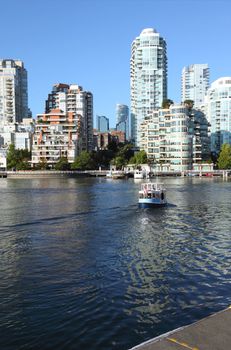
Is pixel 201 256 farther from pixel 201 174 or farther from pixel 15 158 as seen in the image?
pixel 15 158

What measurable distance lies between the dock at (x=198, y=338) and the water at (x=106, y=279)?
185 inches

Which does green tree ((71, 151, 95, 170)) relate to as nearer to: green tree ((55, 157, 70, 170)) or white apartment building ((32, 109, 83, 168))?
green tree ((55, 157, 70, 170))

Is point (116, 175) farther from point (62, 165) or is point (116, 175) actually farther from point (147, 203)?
point (147, 203)

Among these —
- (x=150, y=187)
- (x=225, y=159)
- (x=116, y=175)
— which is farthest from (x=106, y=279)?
(x=225, y=159)

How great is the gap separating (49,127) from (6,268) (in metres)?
175

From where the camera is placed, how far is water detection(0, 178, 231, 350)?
1763 centimetres

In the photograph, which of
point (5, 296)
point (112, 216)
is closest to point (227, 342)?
point (5, 296)

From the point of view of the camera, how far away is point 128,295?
2192cm

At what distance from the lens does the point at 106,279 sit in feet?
81.7

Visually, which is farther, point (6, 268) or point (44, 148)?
point (44, 148)

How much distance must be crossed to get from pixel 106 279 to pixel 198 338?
13643mm

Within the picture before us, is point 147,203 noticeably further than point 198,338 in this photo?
Yes

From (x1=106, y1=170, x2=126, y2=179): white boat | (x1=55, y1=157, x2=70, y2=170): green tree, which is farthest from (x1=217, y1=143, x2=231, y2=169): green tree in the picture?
(x1=55, y1=157, x2=70, y2=170): green tree

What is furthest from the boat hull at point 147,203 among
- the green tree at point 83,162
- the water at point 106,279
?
the green tree at point 83,162
